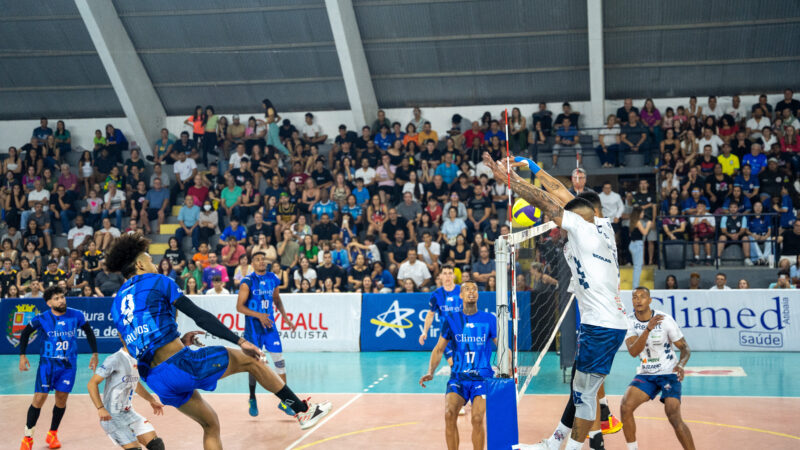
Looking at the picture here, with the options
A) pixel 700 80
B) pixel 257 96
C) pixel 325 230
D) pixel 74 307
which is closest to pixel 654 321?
pixel 325 230

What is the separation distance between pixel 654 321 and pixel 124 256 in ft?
16.2

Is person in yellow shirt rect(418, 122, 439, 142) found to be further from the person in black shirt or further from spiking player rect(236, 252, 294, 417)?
spiking player rect(236, 252, 294, 417)

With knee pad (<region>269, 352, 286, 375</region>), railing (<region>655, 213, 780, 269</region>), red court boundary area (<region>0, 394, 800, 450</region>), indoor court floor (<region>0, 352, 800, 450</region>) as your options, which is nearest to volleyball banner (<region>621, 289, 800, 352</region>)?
indoor court floor (<region>0, 352, 800, 450</region>)

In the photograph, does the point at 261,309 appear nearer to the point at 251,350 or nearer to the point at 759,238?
the point at 251,350

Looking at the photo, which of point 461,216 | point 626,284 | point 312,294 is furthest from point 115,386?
point 626,284

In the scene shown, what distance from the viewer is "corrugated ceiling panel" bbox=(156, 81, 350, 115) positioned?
24.7 meters

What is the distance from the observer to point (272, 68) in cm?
2423

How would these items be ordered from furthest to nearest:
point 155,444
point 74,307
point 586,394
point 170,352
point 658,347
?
point 74,307 < point 658,347 < point 155,444 < point 586,394 < point 170,352

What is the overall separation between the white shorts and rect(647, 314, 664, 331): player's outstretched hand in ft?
15.8

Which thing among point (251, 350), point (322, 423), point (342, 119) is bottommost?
point (322, 423)

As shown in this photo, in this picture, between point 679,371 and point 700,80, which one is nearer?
point 679,371

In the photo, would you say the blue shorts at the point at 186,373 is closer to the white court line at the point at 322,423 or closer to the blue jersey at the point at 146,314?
the blue jersey at the point at 146,314

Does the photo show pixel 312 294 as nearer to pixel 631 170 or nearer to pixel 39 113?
pixel 631 170

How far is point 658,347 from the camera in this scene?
25.5 feet
